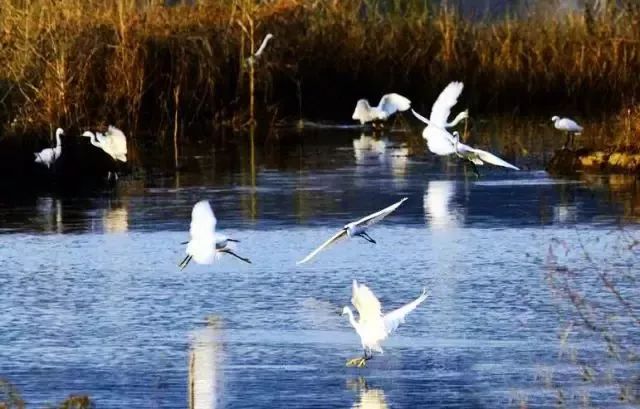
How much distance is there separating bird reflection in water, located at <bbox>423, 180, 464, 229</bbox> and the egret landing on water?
15.6ft

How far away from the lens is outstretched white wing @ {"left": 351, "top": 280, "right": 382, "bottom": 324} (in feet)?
23.9

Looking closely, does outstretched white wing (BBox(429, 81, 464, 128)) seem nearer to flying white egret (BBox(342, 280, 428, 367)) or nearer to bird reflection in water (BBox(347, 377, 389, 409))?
flying white egret (BBox(342, 280, 428, 367))

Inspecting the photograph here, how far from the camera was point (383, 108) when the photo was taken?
2053 cm

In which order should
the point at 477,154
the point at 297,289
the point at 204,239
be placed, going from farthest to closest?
the point at 477,154 < the point at 297,289 < the point at 204,239

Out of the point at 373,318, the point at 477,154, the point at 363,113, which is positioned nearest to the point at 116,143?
the point at 477,154

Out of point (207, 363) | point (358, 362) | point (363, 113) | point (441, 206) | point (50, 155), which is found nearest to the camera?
point (358, 362)

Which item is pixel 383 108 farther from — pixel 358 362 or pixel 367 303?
pixel 367 303

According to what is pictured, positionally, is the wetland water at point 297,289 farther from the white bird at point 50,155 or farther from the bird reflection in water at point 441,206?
the white bird at point 50,155

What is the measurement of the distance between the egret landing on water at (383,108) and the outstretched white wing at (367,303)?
12367 mm

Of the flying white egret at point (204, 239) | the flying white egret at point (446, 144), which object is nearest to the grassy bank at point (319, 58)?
the flying white egret at point (446, 144)

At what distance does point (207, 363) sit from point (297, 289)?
2069 mm

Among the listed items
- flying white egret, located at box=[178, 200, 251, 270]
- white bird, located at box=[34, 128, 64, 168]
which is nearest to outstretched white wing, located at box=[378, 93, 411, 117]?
white bird, located at box=[34, 128, 64, 168]

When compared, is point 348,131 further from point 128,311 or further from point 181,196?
point 128,311

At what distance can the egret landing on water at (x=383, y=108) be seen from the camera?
20.1 meters
